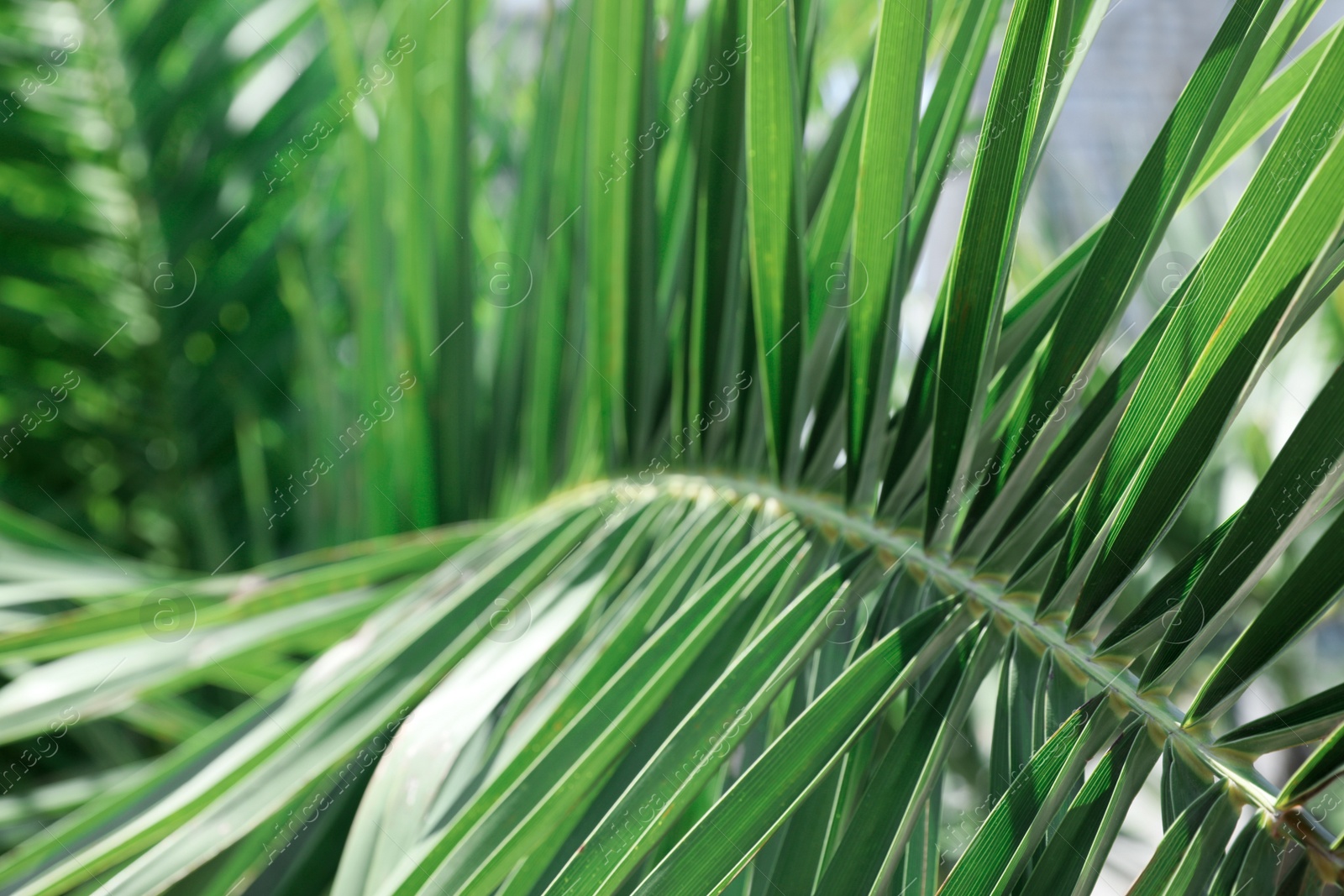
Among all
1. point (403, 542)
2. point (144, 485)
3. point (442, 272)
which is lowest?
point (403, 542)

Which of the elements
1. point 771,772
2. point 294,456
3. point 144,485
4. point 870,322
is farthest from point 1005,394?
point 144,485

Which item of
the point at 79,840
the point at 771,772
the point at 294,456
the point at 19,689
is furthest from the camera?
the point at 294,456

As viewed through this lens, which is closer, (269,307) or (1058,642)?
(1058,642)

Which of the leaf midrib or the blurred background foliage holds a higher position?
the blurred background foliage

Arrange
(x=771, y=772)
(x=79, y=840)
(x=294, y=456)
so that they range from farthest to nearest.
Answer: (x=294, y=456)
(x=79, y=840)
(x=771, y=772)

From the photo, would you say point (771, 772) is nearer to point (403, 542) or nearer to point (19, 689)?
point (403, 542)

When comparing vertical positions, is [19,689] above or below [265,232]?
below

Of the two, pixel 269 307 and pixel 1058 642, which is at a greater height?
pixel 269 307

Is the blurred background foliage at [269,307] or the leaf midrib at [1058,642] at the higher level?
the blurred background foliage at [269,307]

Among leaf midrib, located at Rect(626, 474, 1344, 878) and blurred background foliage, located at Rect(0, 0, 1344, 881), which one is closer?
leaf midrib, located at Rect(626, 474, 1344, 878)

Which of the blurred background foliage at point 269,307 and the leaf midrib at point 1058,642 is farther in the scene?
the blurred background foliage at point 269,307

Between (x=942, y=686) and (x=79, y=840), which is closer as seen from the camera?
(x=942, y=686)
